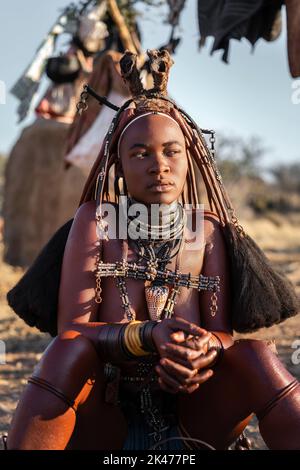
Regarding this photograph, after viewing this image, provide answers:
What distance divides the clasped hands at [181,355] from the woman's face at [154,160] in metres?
0.59

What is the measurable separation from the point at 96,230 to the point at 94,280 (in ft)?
0.63

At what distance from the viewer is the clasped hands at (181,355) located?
2.02 metres

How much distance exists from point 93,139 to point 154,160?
3709 millimetres

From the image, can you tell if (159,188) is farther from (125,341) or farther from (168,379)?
(168,379)

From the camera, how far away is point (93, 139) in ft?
20.0

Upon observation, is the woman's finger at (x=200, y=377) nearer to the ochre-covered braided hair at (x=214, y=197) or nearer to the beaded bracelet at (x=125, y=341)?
the beaded bracelet at (x=125, y=341)

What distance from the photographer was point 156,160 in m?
2.47

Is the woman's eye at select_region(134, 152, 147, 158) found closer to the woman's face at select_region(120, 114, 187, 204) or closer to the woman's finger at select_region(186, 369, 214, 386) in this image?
the woman's face at select_region(120, 114, 187, 204)

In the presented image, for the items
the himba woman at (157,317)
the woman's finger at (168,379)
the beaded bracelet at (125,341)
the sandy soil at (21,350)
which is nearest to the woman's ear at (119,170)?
the himba woman at (157,317)

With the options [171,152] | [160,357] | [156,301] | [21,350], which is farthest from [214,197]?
[21,350]

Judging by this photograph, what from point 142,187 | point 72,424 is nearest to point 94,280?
point 142,187

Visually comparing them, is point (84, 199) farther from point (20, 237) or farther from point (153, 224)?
point (20, 237)

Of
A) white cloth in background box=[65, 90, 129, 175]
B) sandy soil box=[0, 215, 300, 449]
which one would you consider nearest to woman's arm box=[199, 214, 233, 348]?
sandy soil box=[0, 215, 300, 449]
